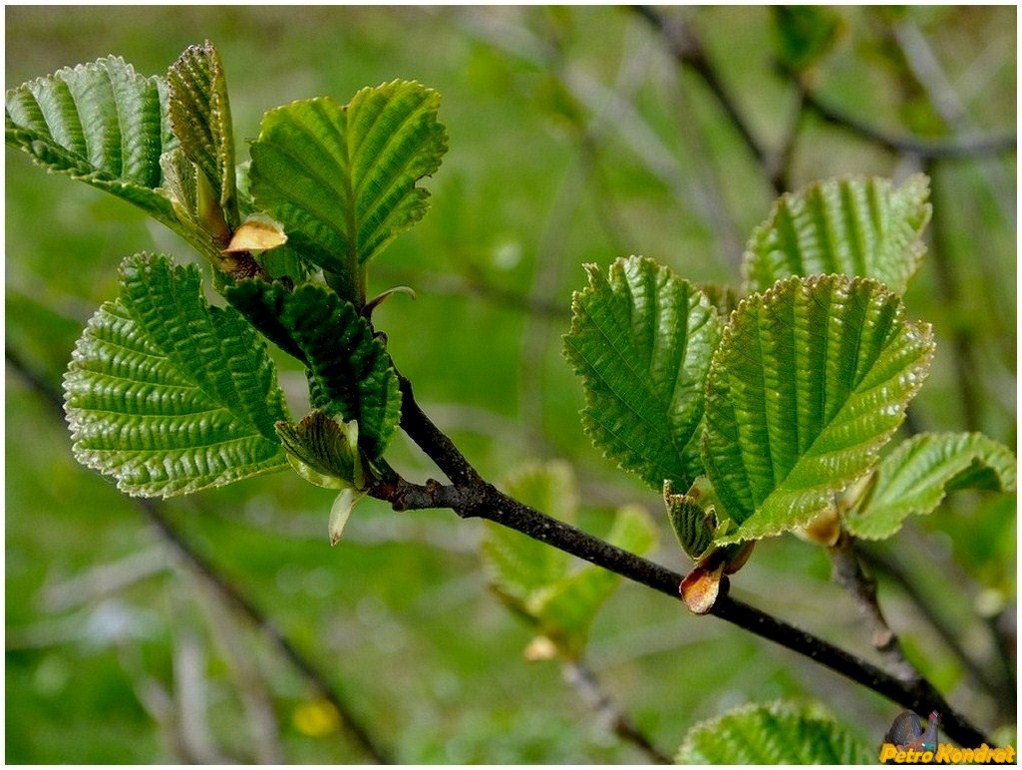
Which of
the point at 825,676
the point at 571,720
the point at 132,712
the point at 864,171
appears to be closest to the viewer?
the point at 825,676

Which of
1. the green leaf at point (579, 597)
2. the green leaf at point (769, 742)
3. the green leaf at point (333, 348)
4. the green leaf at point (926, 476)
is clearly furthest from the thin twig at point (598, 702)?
the green leaf at point (333, 348)

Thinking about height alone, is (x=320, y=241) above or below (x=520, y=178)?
above

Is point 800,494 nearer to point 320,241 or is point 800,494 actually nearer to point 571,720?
point 320,241

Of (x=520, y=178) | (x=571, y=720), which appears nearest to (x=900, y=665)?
(x=571, y=720)

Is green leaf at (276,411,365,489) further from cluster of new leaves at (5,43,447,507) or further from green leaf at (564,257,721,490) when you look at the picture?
green leaf at (564,257,721,490)

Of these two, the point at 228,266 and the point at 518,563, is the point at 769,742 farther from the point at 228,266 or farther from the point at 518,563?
the point at 228,266

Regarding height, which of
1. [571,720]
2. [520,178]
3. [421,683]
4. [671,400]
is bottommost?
[421,683]
